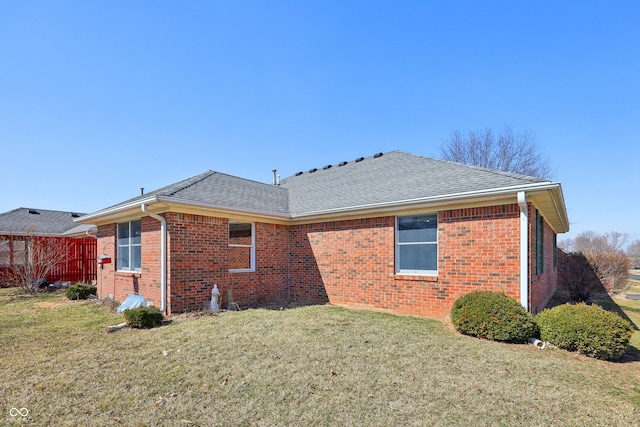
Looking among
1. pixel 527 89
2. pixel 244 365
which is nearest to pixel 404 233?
pixel 244 365

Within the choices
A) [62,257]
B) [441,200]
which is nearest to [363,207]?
[441,200]

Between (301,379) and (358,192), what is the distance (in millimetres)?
6814

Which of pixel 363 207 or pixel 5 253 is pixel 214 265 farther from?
pixel 5 253

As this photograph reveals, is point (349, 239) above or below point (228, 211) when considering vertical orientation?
below

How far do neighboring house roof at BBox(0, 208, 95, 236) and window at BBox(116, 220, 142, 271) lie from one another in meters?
7.07

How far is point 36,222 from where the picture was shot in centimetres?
1894

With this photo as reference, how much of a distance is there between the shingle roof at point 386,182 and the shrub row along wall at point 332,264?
59cm

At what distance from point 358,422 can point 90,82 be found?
1092 cm

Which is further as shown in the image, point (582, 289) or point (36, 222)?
point (36, 222)

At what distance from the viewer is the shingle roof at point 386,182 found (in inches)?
306

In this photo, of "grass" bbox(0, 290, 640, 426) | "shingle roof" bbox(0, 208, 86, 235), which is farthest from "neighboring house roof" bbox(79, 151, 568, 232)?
"shingle roof" bbox(0, 208, 86, 235)

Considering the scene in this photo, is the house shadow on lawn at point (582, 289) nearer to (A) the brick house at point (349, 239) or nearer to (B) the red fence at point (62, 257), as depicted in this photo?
(A) the brick house at point (349, 239)

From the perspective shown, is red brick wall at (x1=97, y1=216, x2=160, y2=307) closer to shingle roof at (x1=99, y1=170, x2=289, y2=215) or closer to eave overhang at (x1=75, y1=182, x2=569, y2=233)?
eave overhang at (x1=75, y1=182, x2=569, y2=233)

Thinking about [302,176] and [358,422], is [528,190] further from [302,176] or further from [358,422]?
[302,176]
